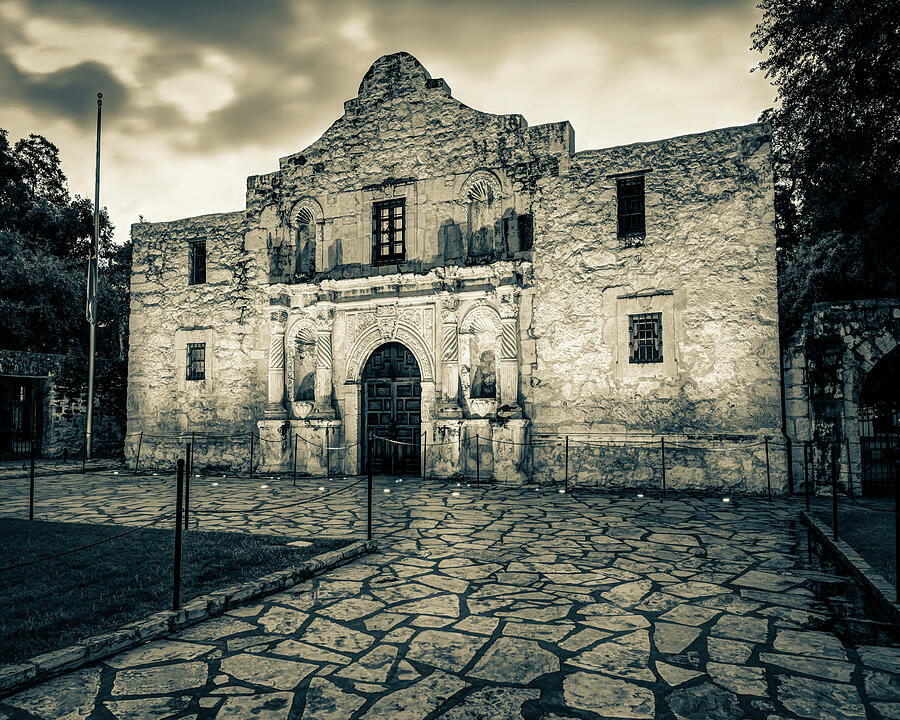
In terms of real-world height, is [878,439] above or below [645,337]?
below

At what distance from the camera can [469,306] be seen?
13.3 metres

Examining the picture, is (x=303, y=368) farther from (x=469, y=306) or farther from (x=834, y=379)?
(x=834, y=379)

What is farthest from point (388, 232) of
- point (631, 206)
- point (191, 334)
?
point (191, 334)

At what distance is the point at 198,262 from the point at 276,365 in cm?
462

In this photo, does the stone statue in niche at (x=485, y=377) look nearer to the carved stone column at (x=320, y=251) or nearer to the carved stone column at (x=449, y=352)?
the carved stone column at (x=449, y=352)

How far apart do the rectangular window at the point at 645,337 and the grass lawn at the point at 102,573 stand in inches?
298

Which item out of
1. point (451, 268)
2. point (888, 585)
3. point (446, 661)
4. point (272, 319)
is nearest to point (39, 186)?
point (272, 319)

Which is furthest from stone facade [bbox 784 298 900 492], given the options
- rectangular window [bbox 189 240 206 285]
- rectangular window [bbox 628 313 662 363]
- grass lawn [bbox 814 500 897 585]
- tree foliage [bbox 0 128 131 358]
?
tree foliage [bbox 0 128 131 358]

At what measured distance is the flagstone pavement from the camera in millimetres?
3184

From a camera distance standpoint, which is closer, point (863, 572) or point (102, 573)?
point (863, 572)

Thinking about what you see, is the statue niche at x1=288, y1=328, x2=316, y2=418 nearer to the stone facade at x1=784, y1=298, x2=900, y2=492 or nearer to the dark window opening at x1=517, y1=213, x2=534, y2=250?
the dark window opening at x1=517, y1=213, x2=534, y2=250

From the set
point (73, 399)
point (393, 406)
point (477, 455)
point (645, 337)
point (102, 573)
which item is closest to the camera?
point (102, 573)

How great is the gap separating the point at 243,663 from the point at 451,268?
10.4m

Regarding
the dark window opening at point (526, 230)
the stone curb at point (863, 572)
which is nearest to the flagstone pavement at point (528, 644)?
the stone curb at point (863, 572)
